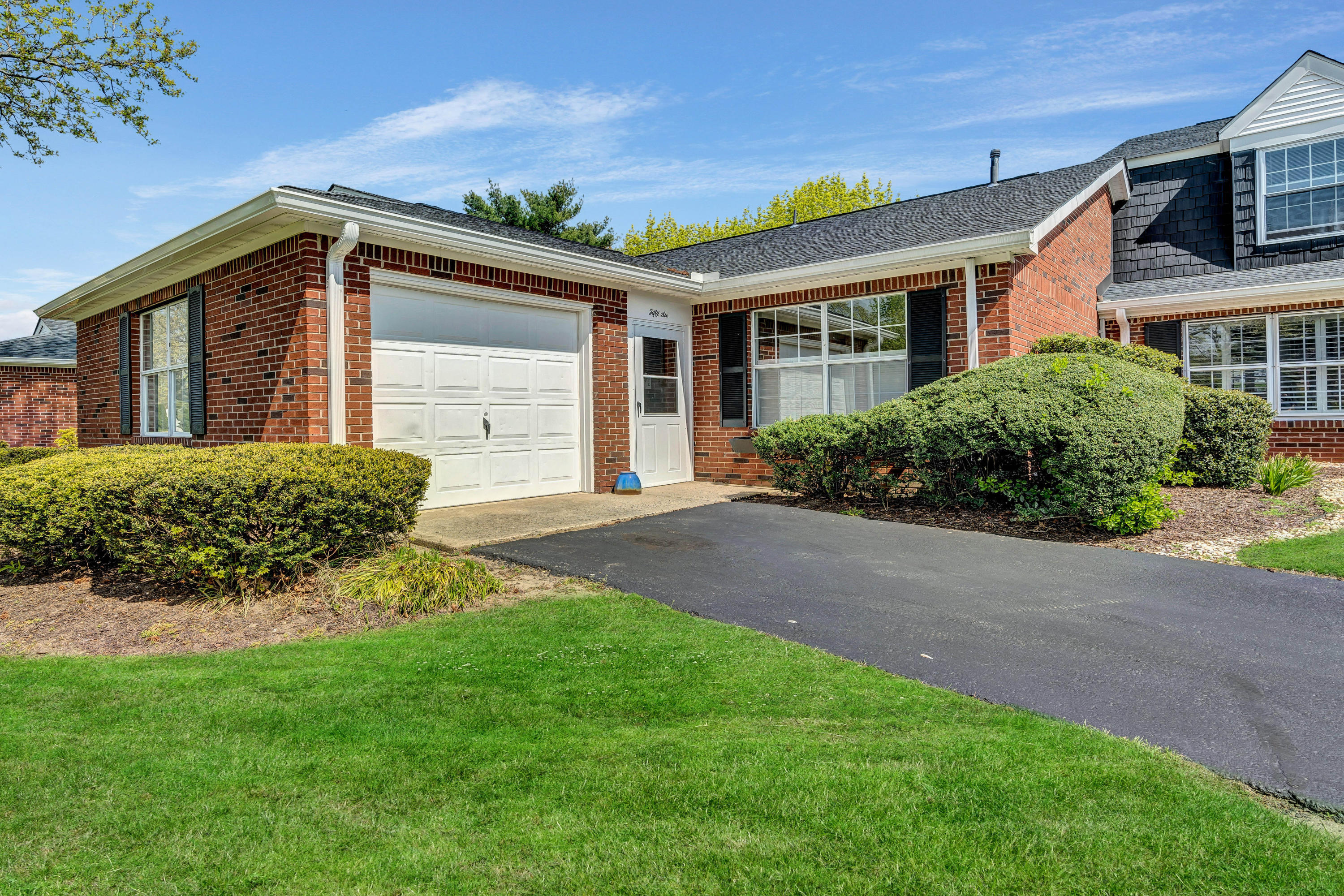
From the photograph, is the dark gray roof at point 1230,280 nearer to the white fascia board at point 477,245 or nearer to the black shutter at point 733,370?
the black shutter at point 733,370

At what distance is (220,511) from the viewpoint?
5027mm

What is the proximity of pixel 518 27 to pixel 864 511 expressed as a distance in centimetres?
808

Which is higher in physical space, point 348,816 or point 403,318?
point 403,318

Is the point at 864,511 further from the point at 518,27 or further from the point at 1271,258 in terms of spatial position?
the point at 1271,258

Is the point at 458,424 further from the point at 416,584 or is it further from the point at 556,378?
the point at 416,584

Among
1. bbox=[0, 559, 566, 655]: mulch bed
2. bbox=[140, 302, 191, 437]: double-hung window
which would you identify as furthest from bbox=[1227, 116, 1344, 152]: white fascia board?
bbox=[140, 302, 191, 437]: double-hung window

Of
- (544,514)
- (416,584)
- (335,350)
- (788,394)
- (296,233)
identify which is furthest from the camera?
(788,394)

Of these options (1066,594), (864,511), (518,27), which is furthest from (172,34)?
Result: (1066,594)

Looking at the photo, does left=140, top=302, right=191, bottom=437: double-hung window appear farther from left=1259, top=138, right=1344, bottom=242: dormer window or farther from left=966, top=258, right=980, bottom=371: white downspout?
left=1259, top=138, right=1344, bottom=242: dormer window

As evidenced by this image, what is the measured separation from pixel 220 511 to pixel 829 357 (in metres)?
7.69

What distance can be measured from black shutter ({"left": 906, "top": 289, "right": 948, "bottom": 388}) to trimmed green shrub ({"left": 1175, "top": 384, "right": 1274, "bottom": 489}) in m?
2.97

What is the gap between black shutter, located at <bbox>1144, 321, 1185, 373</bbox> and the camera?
41.7ft

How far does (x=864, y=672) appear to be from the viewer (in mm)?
3826

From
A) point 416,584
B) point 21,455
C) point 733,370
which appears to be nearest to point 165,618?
point 416,584
